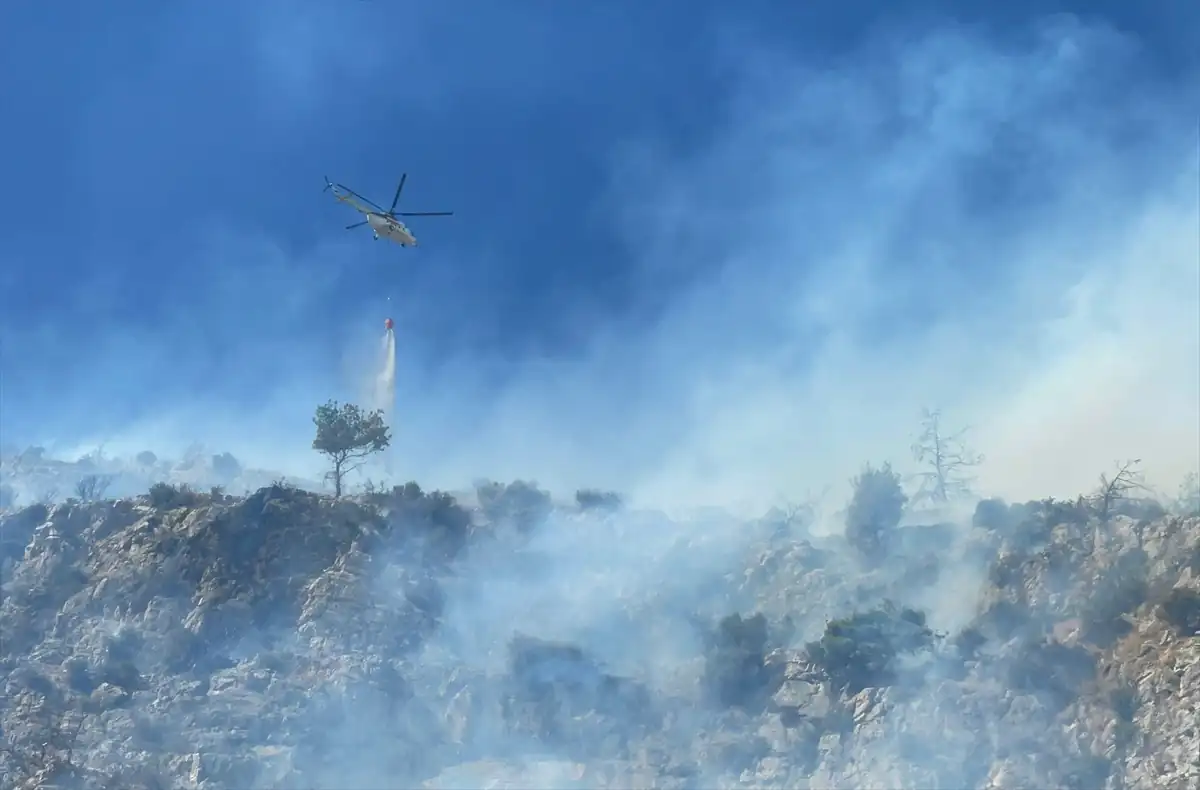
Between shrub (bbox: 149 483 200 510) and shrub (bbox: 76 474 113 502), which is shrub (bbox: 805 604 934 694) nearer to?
shrub (bbox: 149 483 200 510)

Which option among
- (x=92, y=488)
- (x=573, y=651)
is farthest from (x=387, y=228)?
(x=92, y=488)

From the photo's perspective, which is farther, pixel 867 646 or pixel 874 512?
pixel 874 512

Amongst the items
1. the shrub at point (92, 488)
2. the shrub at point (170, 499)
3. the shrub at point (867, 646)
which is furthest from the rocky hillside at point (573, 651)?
the shrub at point (92, 488)

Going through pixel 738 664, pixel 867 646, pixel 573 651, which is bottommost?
pixel 867 646

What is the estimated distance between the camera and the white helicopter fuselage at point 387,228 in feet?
241

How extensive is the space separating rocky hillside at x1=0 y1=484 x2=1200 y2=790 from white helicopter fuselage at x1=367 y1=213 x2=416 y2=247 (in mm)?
25236

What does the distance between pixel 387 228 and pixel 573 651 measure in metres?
31.0

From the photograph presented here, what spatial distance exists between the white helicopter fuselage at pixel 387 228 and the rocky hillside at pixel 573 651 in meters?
25.2

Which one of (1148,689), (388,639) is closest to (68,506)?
(388,639)

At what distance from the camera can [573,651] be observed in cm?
8175

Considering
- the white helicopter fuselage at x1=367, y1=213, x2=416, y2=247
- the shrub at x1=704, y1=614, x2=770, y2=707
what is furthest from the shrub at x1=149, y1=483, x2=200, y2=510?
the shrub at x1=704, y1=614, x2=770, y2=707

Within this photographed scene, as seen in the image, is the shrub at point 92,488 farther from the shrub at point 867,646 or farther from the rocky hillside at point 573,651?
the shrub at point 867,646

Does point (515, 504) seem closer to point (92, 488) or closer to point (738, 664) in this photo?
point (738, 664)

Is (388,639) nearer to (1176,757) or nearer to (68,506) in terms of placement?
(68,506)
